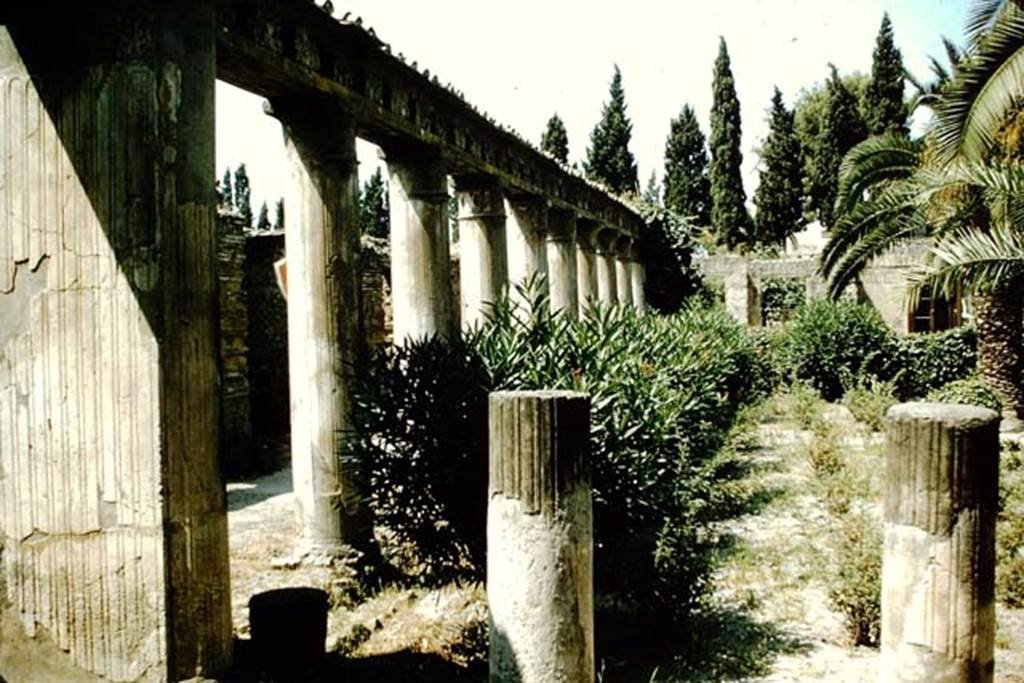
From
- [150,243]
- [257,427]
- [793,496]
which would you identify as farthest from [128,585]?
[257,427]

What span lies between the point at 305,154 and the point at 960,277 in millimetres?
6810

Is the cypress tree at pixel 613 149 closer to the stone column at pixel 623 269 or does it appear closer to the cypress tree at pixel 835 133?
the cypress tree at pixel 835 133

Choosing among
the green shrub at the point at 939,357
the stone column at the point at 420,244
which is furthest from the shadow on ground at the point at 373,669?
the green shrub at the point at 939,357

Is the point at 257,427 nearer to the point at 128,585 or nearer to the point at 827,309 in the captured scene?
the point at 128,585

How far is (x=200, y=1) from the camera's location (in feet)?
10.8

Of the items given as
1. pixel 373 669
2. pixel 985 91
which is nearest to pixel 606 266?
pixel 985 91

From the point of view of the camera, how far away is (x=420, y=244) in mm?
7262

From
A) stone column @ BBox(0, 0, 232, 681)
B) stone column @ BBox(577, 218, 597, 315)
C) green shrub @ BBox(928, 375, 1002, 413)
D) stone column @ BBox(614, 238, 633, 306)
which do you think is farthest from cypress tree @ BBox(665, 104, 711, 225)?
stone column @ BBox(0, 0, 232, 681)

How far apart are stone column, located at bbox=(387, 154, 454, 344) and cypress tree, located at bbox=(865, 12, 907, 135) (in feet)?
89.1

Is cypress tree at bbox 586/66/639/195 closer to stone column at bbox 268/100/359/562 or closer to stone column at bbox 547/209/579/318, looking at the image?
stone column at bbox 547/209/579/318

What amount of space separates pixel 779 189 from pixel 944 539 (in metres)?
32.7

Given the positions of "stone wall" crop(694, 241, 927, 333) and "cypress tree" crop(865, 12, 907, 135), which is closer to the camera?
"stone wall" crop(694, 241, 927, 333)

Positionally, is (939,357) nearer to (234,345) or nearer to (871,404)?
(871,404)

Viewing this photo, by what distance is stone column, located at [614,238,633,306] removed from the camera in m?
18.3
